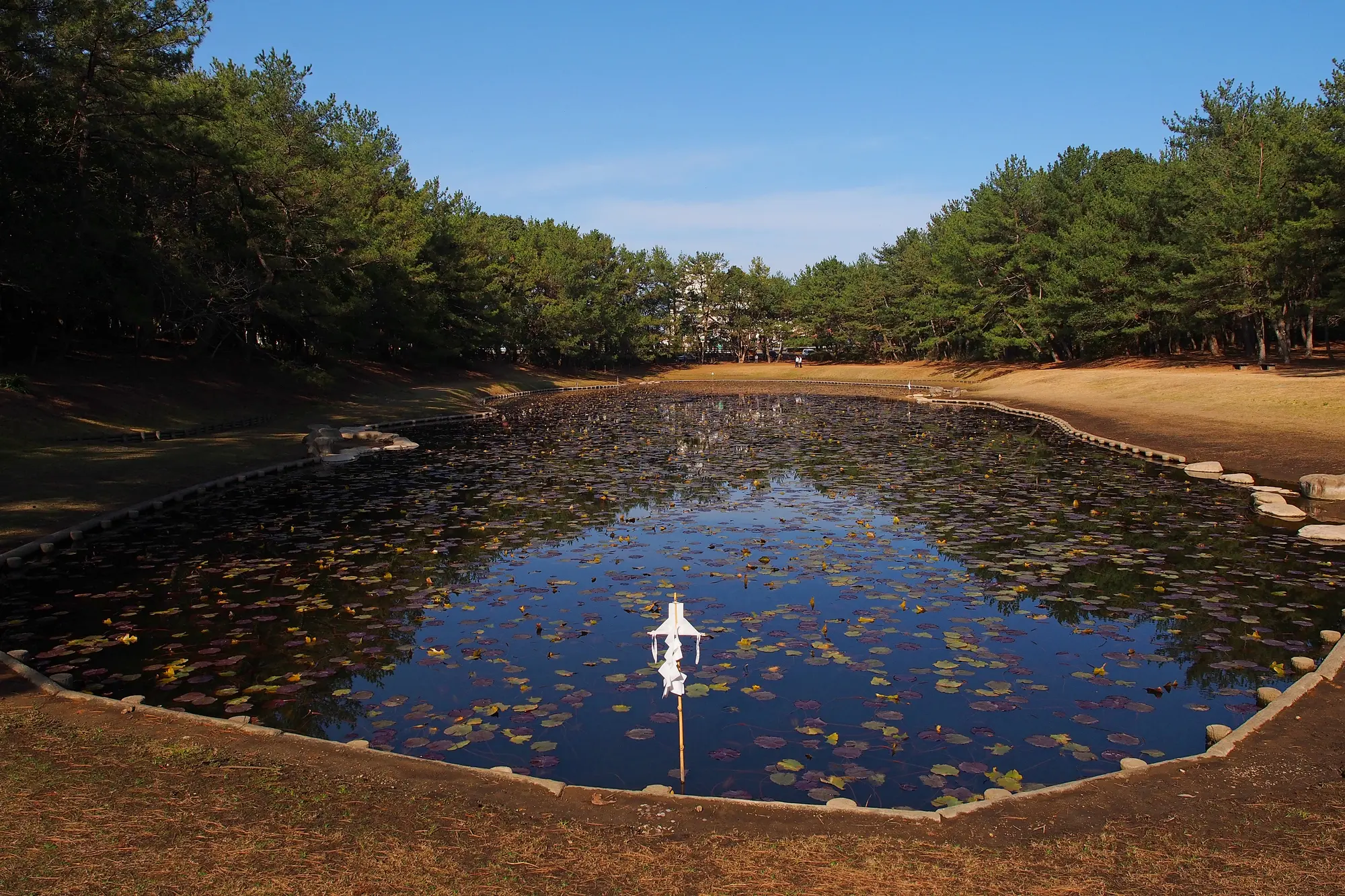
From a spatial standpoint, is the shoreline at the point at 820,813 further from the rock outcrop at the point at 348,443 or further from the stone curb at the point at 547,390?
the stone curb at the point at 547,390

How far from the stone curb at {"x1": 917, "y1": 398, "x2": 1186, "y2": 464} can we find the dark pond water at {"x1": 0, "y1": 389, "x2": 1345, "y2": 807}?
3.48m

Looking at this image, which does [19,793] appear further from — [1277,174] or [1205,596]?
[1277,174]

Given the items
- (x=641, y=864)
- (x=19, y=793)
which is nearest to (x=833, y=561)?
(x=641, y=864)

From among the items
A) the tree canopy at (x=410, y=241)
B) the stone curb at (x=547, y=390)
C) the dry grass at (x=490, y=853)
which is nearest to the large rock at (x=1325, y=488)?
the dry grass at (x=490, y=853)

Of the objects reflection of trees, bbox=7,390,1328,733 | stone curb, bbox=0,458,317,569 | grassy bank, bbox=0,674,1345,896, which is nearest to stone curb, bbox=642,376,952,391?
reflection of trees, bbox=7,390,1328,733

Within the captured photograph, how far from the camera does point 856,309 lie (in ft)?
292

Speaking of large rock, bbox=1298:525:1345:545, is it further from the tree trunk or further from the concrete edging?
the tree trunk

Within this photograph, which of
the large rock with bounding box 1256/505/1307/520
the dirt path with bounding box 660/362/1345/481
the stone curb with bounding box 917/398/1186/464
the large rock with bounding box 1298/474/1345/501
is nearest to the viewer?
the large rock with bounding box 1256/505/1307/520

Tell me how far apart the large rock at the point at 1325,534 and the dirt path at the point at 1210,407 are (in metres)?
5.59

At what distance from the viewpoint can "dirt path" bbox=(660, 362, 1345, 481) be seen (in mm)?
21625

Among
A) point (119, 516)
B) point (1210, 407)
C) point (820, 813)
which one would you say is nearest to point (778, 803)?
point (820, 813)

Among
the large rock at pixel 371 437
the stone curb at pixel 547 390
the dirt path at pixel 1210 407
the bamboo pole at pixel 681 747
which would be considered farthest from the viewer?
the stone curb at pixel 547 390

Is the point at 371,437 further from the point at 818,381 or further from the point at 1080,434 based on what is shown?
the point at 818,381

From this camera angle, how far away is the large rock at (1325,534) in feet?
44.5
